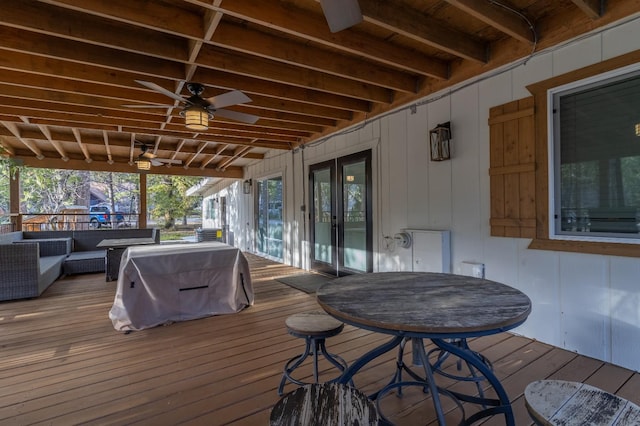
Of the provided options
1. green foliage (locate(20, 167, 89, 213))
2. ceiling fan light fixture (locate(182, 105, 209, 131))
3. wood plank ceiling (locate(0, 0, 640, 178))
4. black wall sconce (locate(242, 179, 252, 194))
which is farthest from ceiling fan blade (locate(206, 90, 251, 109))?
green foliage (locate(20, 167, 89, 213))

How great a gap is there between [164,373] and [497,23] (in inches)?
147

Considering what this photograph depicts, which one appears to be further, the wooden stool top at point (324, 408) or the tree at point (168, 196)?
the tree at point (168, 196)

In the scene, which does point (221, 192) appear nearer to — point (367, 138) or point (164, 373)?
point (367, 138)

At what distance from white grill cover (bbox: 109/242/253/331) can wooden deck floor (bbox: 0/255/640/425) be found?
16cm

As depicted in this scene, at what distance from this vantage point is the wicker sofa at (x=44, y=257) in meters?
4.10

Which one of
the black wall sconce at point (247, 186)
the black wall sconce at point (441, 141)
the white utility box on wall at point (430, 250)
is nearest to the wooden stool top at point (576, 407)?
the white utility box on wall at point (430, 250)

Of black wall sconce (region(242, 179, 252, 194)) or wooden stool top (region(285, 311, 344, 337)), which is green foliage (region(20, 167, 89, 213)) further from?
wooden stool top (region(285, 311, 344, 337))

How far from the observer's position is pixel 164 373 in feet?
7.60

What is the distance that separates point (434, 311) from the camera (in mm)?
1396

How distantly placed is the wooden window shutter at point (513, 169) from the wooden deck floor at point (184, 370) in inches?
42.7

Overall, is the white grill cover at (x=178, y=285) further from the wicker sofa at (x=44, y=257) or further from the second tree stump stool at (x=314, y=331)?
the wicker sofa at (x=44, y=257)

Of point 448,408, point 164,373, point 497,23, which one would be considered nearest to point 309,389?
point 448,408

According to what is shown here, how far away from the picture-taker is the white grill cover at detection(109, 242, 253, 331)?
316 cm

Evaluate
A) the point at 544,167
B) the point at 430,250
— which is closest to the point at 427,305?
the point at 544,167
